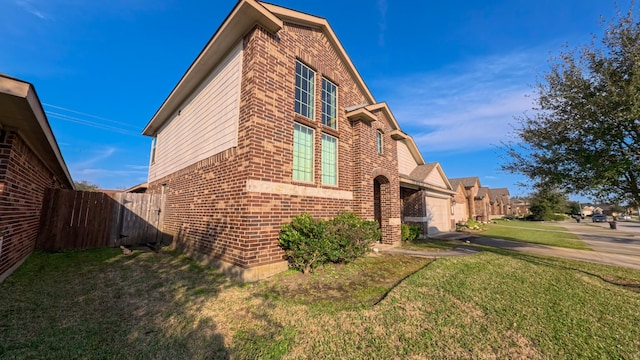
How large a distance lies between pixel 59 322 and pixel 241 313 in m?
2.73

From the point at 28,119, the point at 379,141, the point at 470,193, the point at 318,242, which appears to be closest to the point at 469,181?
the point at 470,193

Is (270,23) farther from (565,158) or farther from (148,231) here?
(148,231)

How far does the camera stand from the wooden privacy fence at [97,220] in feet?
27.5

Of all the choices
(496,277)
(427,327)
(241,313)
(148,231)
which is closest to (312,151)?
(241,313)

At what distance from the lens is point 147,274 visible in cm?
621

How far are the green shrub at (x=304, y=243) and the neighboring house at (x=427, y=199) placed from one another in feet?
25.3

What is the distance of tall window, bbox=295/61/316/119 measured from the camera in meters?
7.61

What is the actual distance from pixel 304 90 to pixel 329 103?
4.33 feet

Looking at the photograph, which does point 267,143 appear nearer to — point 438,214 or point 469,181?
point 438,214

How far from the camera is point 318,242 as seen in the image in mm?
6195

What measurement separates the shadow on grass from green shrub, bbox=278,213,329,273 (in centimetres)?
171

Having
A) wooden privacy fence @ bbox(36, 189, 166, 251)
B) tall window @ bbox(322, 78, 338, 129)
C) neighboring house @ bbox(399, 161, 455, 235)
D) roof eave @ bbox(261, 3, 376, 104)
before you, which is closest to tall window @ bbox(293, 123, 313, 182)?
tall window @ bbox(322, 78, 338, 129)

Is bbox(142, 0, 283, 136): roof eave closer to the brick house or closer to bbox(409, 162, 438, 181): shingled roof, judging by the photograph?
the brick house

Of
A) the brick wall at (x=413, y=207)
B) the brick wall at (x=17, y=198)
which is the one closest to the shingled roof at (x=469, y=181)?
the brick wall at (x=413, y=207)
